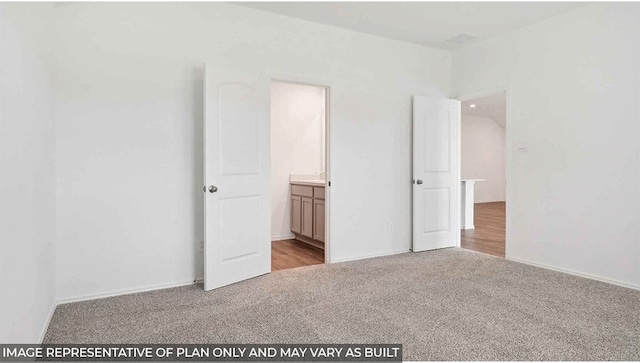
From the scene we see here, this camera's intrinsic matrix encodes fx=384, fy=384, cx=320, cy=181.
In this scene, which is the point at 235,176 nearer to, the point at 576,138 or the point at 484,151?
the point at 576,138

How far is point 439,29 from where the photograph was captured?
4090mm

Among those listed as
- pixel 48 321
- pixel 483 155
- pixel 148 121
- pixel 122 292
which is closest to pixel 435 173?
pixel 148 121

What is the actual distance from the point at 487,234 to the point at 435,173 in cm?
177

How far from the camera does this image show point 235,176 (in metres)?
3.36

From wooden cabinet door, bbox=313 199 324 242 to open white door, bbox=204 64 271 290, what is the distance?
1119 mm

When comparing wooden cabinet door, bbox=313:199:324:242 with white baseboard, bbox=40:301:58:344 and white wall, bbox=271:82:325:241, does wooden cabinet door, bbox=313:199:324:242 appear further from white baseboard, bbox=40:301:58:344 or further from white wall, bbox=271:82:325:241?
white baseboard, bbox=40:301:58:344

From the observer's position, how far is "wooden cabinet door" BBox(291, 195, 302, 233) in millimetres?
5238

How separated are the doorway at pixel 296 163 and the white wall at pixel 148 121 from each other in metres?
1.02

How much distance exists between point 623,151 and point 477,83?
1.76 metres

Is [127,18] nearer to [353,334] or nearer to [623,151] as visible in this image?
[353,334]

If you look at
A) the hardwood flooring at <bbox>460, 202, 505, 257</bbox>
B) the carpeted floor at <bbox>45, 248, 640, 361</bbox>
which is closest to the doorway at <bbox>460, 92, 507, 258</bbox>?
the hardwood flooring at <bbox>460, 202, 505, 257</bbox>

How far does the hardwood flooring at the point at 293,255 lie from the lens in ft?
13.4

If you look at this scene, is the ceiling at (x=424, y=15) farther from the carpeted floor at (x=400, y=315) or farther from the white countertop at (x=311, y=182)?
the carpeted floor at (x=400, y=315)

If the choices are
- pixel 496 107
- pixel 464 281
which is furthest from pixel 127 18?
pixel 496 107
